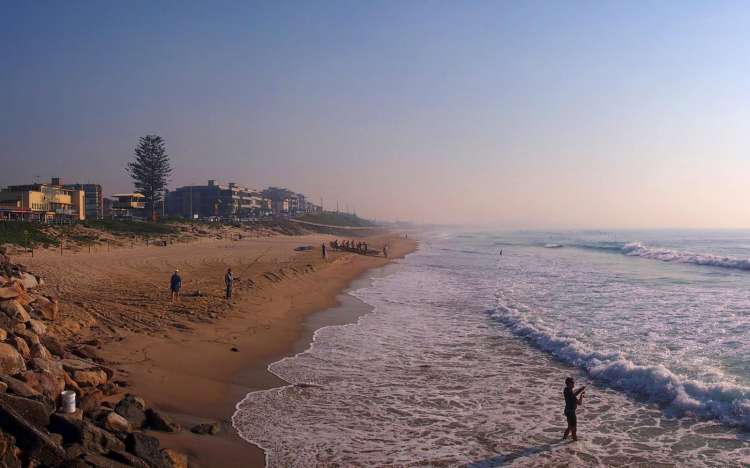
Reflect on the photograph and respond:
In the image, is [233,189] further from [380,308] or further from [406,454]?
[406,454]

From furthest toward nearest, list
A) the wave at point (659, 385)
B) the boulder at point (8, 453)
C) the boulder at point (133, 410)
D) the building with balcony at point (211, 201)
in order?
the building with balcony at point (211, 201) → the wave at point (659, 385) → the boulder at point (133, 410) → the boulder at point (8, 453)

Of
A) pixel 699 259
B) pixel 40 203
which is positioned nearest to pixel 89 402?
pixel 699 259

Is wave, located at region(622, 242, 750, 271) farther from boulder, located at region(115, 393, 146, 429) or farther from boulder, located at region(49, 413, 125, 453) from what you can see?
boulder, located at region(49, 413, 125, 453)

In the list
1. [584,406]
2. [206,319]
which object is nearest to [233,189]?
[206,319]

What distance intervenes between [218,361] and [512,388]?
6.40 meters

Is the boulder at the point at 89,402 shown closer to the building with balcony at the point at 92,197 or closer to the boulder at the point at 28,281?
the boulder at the point at 28,281

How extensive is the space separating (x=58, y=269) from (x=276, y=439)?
58.5 ft

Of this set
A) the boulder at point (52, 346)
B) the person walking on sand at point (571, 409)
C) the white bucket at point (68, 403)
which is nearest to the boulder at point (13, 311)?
the boulder at point (52, 346)

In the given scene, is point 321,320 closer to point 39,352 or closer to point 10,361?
point 39,352

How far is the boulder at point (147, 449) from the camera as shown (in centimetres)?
587

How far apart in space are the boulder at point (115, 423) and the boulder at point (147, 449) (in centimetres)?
35

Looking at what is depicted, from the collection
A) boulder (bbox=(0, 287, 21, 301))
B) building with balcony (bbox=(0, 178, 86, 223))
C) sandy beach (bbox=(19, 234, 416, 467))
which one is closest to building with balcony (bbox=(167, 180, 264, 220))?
building with balcony (bbox=(0, 178, 86, 223))

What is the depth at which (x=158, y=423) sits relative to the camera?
286 inches

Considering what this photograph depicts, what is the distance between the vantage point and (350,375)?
11008 millimetres
